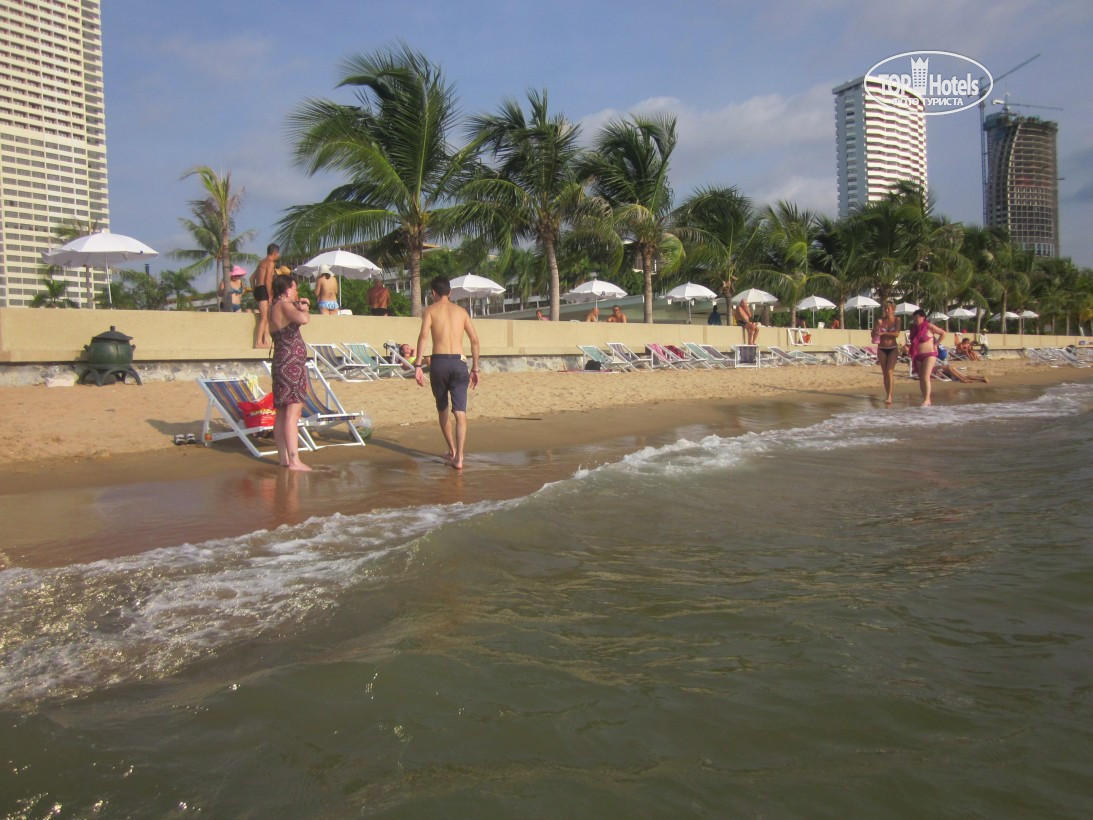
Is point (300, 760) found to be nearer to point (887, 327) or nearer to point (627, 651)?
point (627, 651)

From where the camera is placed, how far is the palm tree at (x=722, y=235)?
2490 cm

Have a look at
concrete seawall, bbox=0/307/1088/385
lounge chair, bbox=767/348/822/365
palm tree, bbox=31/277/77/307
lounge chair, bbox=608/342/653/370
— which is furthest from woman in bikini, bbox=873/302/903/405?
palm tree, bbox=31/277/77/307

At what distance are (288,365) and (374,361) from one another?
707 centimetres

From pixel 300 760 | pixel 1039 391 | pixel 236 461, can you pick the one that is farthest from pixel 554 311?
pixel 300 760

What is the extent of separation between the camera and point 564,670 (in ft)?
8.12

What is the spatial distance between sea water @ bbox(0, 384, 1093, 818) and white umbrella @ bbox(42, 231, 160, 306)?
417 inches

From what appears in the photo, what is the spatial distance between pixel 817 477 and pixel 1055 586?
9.14 ft

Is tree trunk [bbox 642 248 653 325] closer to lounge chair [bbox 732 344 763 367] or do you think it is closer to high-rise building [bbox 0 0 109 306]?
lounge chair [bbox 732 344 763 367]

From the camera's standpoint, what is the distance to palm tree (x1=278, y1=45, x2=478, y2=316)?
53.5 feet

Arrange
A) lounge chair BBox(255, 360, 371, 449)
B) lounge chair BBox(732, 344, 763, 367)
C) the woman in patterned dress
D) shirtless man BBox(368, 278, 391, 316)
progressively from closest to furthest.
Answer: the woman in patterned dress < lounge chair BBox(255, 360, 371, 449) < shirtless man BBox(368, 278, 391, 316) < lounge chair BBox(732, 344, 763, 367)

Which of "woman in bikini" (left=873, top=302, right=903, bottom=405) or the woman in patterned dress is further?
"woman in bikini" (left=873, top=302, right=903, bottom=405)

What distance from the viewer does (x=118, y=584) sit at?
3.35 metres

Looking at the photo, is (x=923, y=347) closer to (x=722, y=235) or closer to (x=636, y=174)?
(x=636, y=174)

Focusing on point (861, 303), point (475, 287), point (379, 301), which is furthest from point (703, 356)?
point (861, 303)
